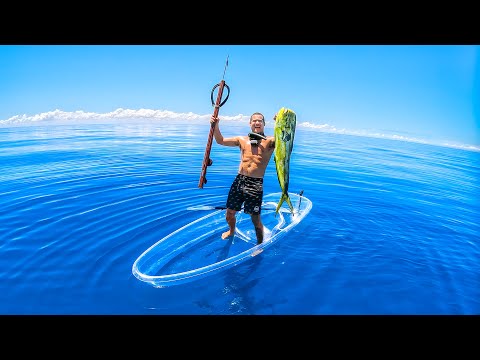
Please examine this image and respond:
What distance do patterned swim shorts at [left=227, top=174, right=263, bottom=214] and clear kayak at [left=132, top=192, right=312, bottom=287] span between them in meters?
0.74

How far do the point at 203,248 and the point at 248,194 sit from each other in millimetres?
1565

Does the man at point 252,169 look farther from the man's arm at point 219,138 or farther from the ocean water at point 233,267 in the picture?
the ocean water at point 233,267

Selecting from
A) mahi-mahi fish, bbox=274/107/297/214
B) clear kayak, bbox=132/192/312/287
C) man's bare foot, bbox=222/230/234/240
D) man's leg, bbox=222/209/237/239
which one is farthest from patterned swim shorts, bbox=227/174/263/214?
man's bare foot, bbox=222/230/234/240

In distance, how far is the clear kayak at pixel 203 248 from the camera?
4750mm

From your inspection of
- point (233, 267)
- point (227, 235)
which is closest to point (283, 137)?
point (233, 267)

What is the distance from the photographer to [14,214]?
757cm

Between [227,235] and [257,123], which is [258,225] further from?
[257,123]

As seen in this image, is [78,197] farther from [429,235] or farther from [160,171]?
[429,235]

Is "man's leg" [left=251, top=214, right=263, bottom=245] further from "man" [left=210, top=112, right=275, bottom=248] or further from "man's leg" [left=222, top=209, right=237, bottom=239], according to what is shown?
"man's leg" [left=222, top=209, right=237, bottom=239]

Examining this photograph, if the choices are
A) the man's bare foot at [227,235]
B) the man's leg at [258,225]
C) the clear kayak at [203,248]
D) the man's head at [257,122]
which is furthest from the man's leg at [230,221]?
the man's head at [257,122]

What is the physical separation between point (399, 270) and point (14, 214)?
30.2 ft

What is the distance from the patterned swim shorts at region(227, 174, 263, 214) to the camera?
541cm

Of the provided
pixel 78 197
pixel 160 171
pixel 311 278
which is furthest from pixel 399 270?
pixel 160 171

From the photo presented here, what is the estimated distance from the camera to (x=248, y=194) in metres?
5.43
